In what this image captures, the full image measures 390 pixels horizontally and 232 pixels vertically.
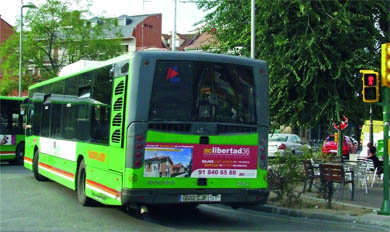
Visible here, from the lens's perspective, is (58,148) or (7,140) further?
(7,140)

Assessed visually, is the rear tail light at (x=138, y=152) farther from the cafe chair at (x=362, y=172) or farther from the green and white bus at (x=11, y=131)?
the green and white bus at (x=11, y=131)

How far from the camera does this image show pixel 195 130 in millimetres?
9383

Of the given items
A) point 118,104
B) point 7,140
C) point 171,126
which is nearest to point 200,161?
point 171,126

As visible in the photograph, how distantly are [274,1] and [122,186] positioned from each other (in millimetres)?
8823

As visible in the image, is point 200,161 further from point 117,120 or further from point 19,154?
point 19,154

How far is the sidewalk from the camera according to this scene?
34.8 feet

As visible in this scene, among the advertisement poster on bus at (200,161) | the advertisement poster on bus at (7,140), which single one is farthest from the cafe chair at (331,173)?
the advertisement poster on bus at (7,140)

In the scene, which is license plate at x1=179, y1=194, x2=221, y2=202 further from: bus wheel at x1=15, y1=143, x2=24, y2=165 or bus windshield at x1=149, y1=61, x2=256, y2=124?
bus wheel at x1=15, y1=143, x2=24, y2=165

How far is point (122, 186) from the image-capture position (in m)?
9.16

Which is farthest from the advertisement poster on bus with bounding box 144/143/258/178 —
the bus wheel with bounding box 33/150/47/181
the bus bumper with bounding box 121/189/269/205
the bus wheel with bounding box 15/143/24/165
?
the bus wheel with bounding box 15/143/24/165

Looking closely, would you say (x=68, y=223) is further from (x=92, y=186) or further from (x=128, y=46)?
(x=128, y=46)

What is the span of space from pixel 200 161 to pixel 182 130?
23.8 inches

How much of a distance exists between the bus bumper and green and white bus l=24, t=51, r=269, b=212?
0.05 feet

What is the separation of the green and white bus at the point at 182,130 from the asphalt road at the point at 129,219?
491 mm
